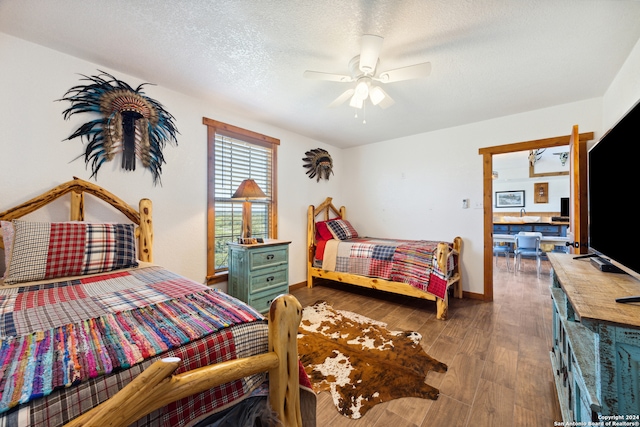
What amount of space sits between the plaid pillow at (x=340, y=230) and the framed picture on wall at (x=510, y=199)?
20.6 ft

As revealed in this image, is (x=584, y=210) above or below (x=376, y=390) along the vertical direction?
above

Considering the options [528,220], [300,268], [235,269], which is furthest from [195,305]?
[528,220]

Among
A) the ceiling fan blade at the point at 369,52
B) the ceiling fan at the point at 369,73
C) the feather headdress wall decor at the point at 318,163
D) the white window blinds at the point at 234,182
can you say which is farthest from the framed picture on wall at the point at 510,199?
the ceiling fan blade at the point at 369,52

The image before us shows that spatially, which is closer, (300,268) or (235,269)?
(235,269)

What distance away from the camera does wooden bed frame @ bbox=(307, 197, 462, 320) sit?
2680 mm

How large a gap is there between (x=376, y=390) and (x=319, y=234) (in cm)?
250

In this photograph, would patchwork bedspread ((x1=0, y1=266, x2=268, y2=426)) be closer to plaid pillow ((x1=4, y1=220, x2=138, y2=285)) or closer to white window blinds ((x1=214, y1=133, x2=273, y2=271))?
plaid pillow ((x1=4, y1=220, x2=138, y2=285))

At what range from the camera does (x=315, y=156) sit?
13.2 ft

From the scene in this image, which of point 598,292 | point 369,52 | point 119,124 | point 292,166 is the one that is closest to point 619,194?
point 598,292

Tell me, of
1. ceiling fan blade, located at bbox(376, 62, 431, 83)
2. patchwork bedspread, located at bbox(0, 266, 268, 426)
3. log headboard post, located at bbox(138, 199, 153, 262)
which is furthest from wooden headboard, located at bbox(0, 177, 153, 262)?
ceiling fan blade, located at bbox(376, 62, 431, 83)

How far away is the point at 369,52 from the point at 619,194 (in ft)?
5.10

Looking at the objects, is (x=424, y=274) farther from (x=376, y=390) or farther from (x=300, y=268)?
(x=300, y=268)

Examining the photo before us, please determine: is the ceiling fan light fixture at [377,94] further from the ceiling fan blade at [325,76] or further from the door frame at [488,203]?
the door frame at [488,203]

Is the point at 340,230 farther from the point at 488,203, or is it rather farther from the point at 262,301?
the point at 488,203
